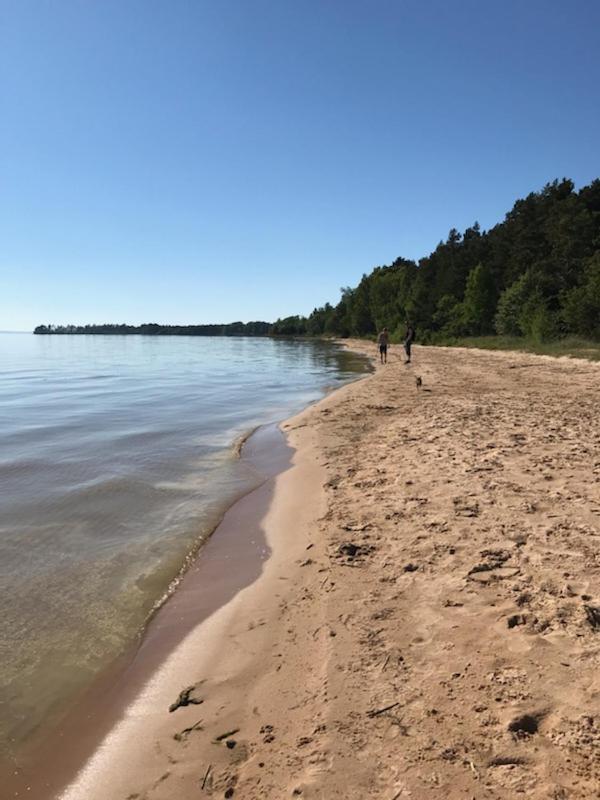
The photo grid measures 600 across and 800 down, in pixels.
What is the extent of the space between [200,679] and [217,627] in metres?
0.77

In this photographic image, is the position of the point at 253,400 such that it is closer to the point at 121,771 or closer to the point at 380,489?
the point at 380,489

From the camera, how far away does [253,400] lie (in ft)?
73.8

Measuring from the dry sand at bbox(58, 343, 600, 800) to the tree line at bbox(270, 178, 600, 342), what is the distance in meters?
39.1

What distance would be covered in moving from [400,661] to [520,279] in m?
59.7

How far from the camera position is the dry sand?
2.64 metres

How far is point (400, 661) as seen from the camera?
350cm

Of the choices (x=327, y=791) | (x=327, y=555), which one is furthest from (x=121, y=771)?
(x=327, y=555)

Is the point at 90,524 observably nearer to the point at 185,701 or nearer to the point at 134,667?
the point at 134,667

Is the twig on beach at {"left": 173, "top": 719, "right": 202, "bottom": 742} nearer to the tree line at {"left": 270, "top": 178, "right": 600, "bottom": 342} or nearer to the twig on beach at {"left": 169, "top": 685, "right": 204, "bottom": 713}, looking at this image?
the twig on beach at {"left": 169, "top": 685, "right": 204, "bottom": 713}

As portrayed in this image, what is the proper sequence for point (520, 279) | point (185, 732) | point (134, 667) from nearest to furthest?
point (185, 732) < point (134, 667) < point (520, 279)

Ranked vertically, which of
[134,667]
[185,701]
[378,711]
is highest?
[378,711]

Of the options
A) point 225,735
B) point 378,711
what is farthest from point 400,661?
point 225,735

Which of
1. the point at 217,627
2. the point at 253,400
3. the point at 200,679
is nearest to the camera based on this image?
the point at 200,679

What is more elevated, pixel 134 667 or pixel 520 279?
pixel 520 279
